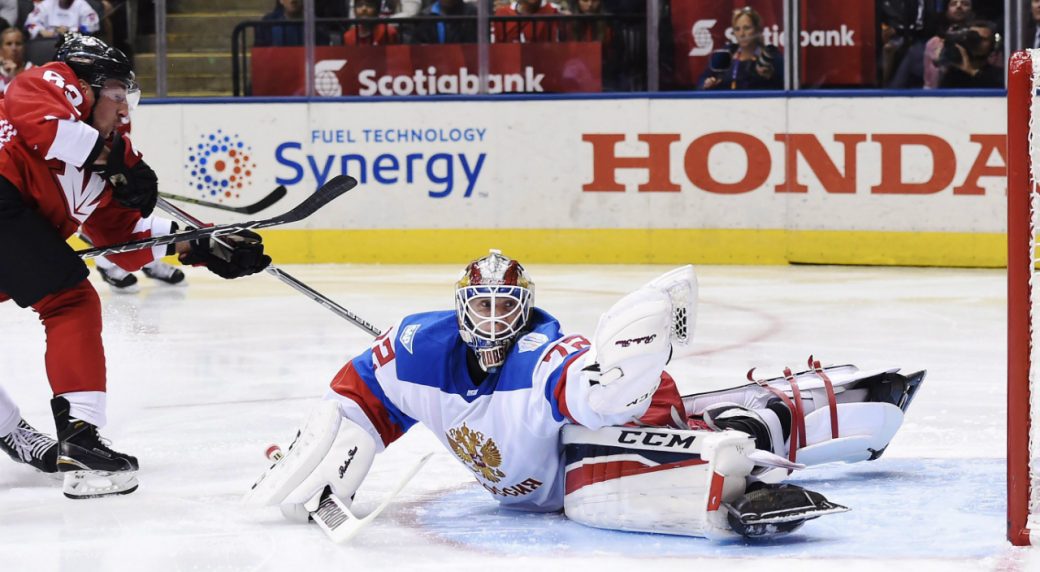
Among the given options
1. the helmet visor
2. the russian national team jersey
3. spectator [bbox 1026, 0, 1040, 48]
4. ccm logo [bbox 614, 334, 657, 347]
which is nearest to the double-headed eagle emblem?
the russian national team jersey

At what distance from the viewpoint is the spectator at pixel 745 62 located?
7.70 m

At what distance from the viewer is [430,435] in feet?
13.1

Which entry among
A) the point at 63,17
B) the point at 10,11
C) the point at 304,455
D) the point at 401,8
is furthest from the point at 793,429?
the point at 10,11

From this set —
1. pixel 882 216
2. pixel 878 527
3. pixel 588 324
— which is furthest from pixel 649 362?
pixel 882 216

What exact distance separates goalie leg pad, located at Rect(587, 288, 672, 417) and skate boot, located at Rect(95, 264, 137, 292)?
4704 mm

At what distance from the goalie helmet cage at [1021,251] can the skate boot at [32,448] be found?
81.1 inches

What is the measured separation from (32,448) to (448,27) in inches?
183

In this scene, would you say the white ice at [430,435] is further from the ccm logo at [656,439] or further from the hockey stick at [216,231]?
the hockey stick at [216,231]

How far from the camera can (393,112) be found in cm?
804

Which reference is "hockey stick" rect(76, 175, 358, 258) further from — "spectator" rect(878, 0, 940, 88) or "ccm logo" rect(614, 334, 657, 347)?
"spectator" rect(878, 0, 940, 88)

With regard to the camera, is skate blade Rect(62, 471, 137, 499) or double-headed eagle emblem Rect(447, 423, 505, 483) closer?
double-headed eagle emblem Rect(447, 423, 505, 483)

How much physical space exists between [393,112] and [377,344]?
5.09m

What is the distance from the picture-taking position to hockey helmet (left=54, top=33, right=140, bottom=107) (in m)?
3.52

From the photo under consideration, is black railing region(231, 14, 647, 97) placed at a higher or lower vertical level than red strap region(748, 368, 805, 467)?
higher
